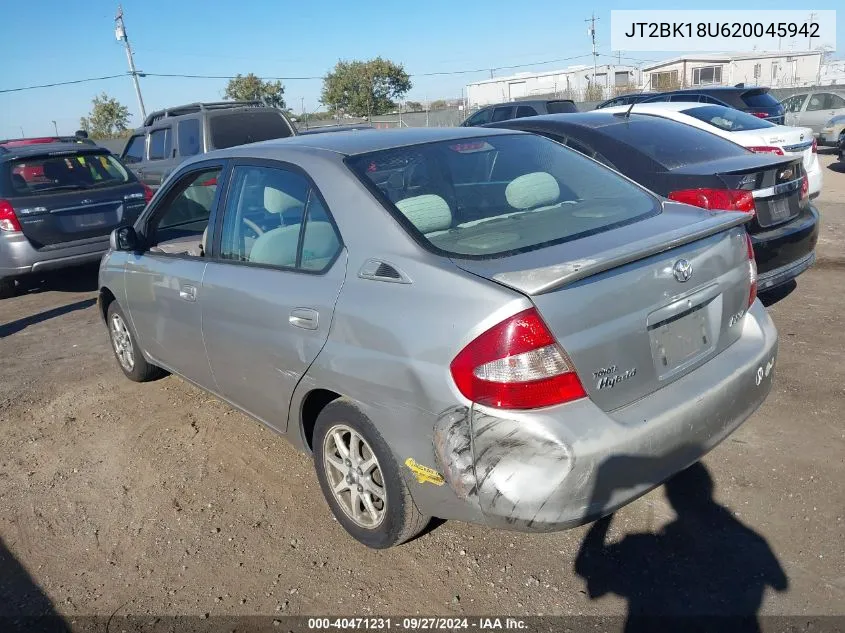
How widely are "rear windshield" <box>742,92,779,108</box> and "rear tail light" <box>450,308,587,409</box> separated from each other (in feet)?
45.9

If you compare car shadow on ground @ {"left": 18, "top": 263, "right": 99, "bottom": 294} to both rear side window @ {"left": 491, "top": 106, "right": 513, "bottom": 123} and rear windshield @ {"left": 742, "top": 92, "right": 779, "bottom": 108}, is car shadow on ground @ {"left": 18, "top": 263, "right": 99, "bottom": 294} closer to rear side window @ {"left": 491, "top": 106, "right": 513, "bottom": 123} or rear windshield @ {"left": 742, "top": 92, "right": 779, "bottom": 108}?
rear side window @ {"left": 491, "top": 106, "right": 513, "bottom": 123}

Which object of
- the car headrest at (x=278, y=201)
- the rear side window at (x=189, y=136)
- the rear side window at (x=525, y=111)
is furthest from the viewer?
the rear side window at (x=525, y=111)

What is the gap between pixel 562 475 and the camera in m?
2.27

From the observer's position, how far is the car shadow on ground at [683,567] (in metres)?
2.46

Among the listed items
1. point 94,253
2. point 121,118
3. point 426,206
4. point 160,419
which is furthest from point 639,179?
point 121,118

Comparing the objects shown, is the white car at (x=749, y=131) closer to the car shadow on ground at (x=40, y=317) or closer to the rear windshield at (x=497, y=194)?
the rear windshield at (x=497, y=194)

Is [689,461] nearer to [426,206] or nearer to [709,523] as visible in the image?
[709,523]

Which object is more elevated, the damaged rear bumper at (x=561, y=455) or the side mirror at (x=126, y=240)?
Result: the side mirror at (x=126, y=240)

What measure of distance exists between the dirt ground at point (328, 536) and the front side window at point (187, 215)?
3.61 feet

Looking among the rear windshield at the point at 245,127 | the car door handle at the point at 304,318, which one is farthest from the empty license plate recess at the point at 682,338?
the rear windshield at the point at 245,127

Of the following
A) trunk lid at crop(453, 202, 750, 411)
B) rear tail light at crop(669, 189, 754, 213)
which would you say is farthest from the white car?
trunk lid at crop(453, 202, 750, 411)

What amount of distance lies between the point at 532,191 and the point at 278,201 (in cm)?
120

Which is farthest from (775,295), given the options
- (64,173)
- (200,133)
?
(200,133)

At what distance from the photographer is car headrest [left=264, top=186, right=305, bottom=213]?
10.5ft
